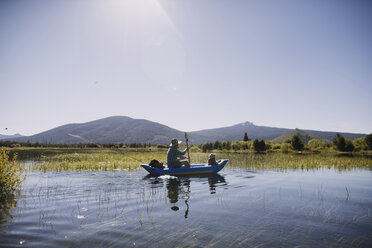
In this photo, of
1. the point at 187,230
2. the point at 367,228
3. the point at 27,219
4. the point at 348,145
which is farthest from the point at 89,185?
the point at 348,145

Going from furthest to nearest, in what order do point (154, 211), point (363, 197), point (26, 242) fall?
point (363, 197) < point (154, 211) < point (26, 242)

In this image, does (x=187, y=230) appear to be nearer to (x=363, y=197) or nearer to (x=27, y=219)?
(x=27, y=219)

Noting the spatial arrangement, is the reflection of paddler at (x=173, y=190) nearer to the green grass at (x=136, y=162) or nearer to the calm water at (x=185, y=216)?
the calm water at (x=185, y=216)

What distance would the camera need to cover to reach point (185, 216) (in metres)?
7.43

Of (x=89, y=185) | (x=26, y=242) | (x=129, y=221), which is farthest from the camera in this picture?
(x=89, y=185)

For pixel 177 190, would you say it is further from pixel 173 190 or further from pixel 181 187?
pixel 181 187

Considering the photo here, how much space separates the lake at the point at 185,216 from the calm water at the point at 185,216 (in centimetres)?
3

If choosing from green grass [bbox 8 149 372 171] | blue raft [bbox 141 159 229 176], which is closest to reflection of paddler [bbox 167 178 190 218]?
blue raft [bbox 141 159 229 176]

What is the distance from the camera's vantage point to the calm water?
18.5 feet

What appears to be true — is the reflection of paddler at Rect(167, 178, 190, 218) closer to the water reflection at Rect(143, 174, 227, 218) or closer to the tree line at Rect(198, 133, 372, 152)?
the water reflection at Rect(143, 174, 227, 218)

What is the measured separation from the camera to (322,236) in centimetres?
595

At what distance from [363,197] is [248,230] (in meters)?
7.65

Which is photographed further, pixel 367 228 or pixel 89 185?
pixel 89 185

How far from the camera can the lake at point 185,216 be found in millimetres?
5633
